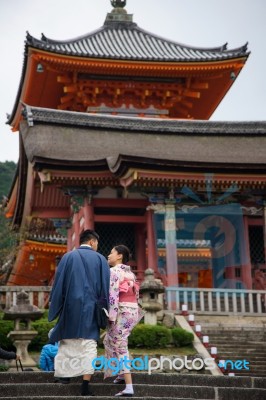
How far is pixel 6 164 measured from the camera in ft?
195

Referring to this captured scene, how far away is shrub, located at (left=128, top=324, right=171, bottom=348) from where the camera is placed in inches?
586

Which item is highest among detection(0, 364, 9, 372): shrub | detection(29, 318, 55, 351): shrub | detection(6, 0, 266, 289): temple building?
detection(6, 0, 266, 289): temple building

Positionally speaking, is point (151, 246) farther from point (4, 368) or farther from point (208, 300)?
point (4, 368)

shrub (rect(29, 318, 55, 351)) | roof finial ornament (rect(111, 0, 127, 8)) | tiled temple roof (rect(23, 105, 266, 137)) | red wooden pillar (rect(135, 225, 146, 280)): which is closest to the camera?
shrub (rect(29, 318, 55, 351))

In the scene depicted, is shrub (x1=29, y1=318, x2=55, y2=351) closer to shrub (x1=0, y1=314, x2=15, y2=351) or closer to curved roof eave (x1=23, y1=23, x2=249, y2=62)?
shrub (x1=0, y1=314, x2=15, y2=351)

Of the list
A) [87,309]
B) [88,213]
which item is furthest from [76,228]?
[87,309]

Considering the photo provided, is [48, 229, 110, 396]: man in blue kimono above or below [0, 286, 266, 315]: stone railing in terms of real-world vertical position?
below

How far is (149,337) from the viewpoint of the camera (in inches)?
587

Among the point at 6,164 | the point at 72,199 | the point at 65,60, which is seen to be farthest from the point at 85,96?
the point at 6,164

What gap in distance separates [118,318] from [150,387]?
88cm

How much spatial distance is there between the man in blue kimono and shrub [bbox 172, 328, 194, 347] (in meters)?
7.25

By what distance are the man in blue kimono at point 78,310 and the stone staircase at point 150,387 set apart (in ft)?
0.76

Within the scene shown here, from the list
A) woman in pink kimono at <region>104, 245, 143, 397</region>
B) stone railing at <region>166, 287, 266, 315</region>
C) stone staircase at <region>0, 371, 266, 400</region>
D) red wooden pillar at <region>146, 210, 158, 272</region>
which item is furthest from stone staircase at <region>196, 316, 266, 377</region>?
woman in pink kimono at <region>104, 245, 143, 397</region>

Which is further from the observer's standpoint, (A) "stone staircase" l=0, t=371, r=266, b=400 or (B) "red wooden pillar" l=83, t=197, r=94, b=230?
(B) "red wooden pillar" l=83, t=197, r=94, b=230
